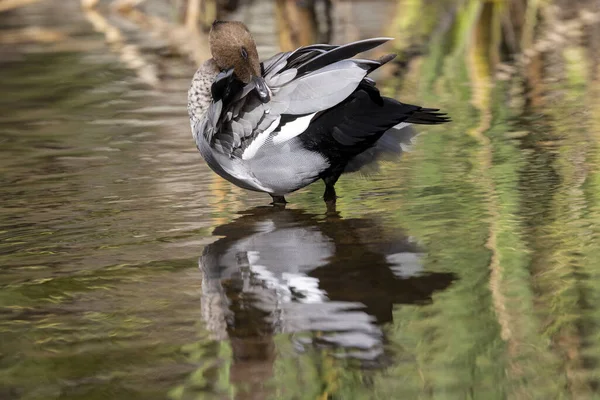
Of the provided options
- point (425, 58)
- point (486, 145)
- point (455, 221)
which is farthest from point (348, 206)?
point (425, 58)

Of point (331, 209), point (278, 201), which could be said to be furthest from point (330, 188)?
point (278, 201)

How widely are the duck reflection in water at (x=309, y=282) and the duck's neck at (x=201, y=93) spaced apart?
0.62 meters

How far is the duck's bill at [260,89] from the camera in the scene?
15.9ft

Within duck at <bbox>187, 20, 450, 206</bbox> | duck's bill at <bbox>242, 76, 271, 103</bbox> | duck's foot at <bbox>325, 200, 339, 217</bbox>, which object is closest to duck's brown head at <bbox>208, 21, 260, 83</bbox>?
duck at <bbox>187, 20, 450, 206</bbox>

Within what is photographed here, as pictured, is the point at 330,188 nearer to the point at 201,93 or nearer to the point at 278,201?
the point at 278,201

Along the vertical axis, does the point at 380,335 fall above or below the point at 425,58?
above

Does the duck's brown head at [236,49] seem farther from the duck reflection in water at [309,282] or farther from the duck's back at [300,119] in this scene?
the duck reflection in water at [309,282]

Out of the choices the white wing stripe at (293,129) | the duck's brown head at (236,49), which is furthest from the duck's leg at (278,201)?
the duck's brown head at (236,49)

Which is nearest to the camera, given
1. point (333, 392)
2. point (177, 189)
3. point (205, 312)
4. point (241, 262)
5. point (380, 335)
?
point (333, 392)

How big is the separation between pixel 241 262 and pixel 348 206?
96 cm

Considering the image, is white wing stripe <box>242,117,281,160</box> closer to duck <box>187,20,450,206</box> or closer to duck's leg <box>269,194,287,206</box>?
duck <box>187,20,450,206</box>

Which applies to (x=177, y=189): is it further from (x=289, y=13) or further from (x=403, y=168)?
(x=289, y=13)

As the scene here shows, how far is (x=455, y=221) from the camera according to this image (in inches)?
185

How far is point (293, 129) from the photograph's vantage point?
4824mm
